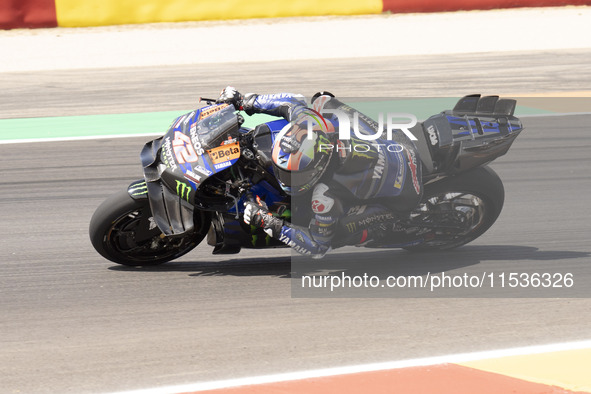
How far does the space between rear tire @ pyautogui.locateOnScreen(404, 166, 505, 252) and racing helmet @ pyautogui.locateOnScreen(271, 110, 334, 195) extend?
94 cm

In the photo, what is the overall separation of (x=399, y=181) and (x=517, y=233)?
160 cm

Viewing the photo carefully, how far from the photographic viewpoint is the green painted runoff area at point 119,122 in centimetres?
1083

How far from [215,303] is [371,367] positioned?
1329 mm

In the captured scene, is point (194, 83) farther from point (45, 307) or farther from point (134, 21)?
point (45, 307)

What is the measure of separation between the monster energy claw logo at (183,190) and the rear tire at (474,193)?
1.63 metres

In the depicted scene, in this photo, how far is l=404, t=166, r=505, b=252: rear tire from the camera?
6.05 m

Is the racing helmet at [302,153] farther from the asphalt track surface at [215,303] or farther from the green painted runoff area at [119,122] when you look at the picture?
the green painted runoff area at [119,122]

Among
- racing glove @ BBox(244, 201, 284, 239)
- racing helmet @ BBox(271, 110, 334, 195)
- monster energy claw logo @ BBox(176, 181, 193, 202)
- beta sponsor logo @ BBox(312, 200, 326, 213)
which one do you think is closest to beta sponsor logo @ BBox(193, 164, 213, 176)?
monster energy claw logo @ BBox(176, 181, 193, 202)

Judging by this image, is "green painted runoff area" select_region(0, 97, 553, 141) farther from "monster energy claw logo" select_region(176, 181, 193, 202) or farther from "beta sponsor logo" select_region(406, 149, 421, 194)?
"monster energy claw logo" select_region(176, 181, 193, 202)

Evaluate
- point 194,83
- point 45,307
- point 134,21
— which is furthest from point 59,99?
point 45,307

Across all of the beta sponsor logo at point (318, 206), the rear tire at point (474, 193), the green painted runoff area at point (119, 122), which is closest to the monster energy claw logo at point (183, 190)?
the beta sponsor logo at point (318, 206)

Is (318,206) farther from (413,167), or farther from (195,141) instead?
(195,141)

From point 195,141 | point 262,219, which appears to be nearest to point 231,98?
point 195,141

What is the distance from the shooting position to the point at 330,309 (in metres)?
5.49
